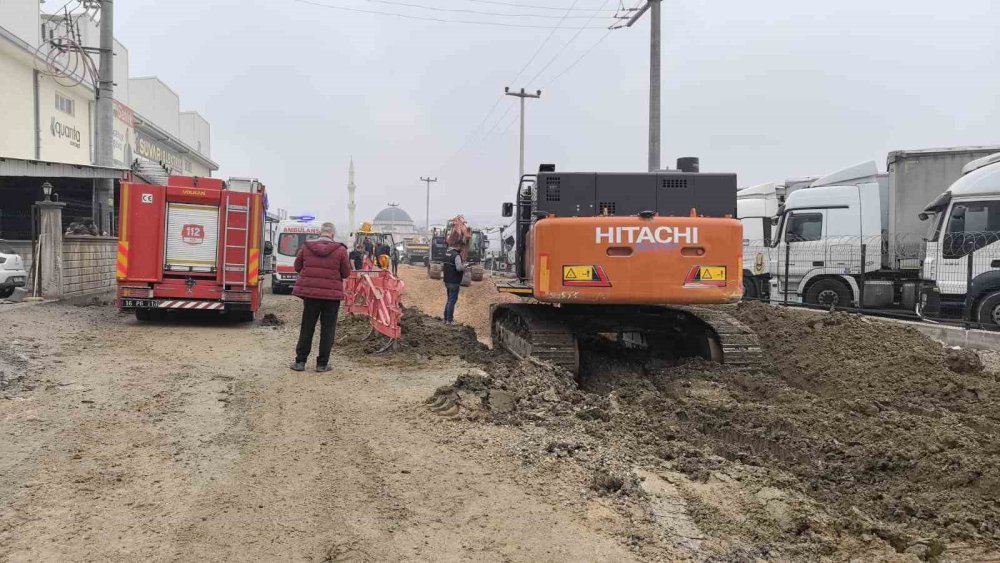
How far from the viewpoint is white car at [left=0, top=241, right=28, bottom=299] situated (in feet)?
44.3

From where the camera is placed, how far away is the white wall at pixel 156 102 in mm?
41719

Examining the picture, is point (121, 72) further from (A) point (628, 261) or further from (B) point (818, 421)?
(B) point (818, 421)

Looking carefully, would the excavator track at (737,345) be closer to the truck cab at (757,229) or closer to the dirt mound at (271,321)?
the truck cab at (757,229)

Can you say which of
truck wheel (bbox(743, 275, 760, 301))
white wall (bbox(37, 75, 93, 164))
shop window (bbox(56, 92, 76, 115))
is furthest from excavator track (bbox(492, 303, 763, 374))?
shop window (bbox(56, 92, 76, 115))

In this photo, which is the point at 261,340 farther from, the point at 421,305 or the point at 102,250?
the point at 421,305

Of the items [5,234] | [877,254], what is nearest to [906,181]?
[877,254]

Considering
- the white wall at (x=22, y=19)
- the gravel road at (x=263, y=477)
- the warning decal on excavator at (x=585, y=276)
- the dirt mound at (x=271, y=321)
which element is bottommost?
the gravel road at (x=263, y=477)

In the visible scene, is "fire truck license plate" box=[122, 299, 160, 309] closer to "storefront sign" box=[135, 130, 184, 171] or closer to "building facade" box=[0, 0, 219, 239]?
"building facade" box=[0, 0, 219, 239]

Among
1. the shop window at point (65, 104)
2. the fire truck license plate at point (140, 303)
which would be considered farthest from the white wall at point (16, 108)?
the fire truck license plate at point (140, 303)

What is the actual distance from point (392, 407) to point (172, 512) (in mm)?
2485

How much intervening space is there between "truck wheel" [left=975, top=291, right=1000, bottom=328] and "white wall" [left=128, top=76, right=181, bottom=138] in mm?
42447

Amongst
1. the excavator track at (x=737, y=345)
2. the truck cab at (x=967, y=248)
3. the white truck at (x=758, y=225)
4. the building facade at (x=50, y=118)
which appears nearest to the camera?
the excavator track at (x=737, y=345)

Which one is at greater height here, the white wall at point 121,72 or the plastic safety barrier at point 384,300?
the white wall at point 121,72

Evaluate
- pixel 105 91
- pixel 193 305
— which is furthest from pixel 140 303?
pixel 105 91
